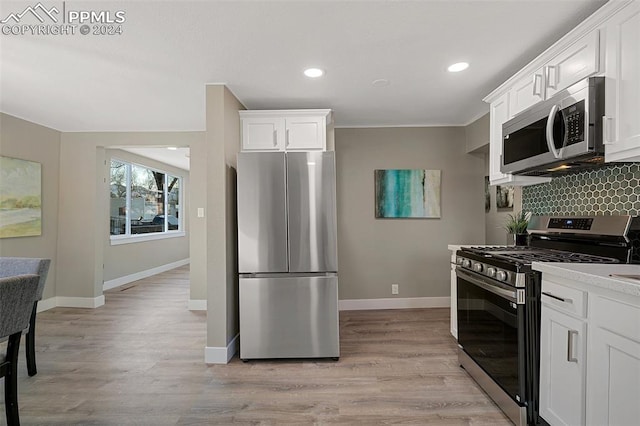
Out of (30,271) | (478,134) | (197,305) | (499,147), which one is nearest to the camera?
(30,271)

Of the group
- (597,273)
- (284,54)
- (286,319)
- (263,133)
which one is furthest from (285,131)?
(597,273)

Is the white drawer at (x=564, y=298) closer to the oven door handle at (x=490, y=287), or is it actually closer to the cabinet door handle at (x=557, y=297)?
the cabinet door handle at (x=557, y=297)

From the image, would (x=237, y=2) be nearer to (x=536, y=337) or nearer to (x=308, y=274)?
(x=308, y=274)

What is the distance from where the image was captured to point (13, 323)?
1.81 m

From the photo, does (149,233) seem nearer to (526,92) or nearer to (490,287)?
(490,287)

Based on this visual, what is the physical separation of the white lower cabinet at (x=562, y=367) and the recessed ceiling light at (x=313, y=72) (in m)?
2.18

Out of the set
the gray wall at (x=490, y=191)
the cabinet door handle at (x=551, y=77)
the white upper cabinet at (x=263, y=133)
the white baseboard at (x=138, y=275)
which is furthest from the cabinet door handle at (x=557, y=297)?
the white baseboard at (x=138, y=275)

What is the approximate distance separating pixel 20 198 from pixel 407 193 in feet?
15.5

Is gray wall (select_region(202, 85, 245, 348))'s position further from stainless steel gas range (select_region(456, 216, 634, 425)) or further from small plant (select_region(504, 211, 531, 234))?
small plant (select_region(504, 211, 531, 234))

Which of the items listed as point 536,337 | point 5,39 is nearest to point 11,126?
point 5,39

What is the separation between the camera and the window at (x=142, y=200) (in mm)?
6102

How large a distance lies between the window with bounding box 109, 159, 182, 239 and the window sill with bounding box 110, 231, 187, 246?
0.30 ft

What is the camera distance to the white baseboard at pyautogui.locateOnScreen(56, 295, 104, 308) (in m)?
4.49

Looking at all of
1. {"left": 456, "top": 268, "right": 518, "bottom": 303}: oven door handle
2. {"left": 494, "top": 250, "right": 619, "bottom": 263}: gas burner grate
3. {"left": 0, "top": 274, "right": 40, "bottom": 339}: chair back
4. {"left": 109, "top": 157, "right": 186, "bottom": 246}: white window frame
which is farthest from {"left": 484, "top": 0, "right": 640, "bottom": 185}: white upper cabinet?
{"left": 109, "top": 157, "right": 186, "bottom": 246}: white window frame
